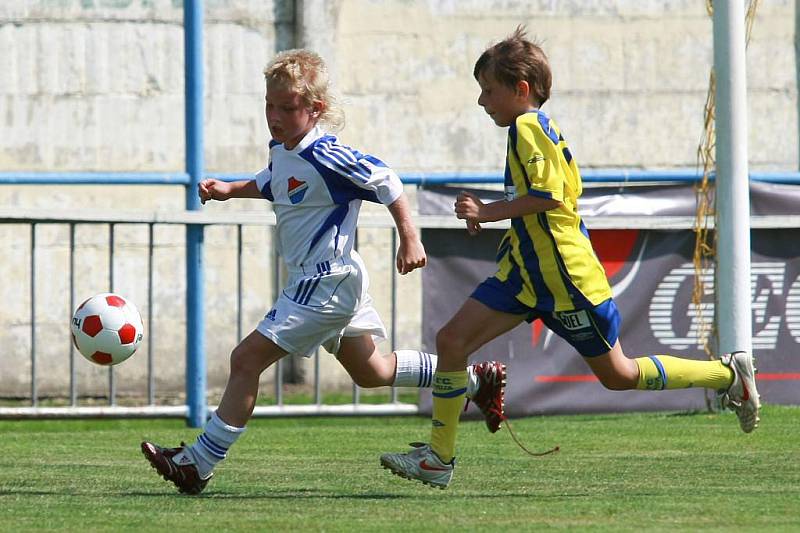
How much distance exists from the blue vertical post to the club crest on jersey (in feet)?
10.1

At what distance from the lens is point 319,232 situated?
17.8 feet

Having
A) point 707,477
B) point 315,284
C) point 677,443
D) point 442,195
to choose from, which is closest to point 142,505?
point 315,284

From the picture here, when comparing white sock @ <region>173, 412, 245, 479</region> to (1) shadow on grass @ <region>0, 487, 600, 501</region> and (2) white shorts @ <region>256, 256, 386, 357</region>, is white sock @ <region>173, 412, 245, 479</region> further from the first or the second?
(2) white shorts @ <region>256, 256, 386, 357</region>

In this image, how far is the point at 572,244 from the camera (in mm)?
5363

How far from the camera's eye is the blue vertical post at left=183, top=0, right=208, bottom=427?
849 cm

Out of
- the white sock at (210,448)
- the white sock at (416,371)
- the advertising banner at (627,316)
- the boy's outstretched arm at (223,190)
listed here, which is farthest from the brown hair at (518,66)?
the advertising banner at (627,316)

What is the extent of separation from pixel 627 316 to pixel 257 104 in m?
4.02

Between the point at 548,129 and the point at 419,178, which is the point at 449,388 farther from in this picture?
the point at 419,178

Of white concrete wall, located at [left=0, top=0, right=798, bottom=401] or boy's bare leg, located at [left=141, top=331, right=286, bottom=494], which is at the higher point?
white concrete wall, located at [left=0, top=0, right=798, bottom=401]

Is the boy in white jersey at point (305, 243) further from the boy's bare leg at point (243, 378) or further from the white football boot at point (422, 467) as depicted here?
the white football boot at point (422, 467)

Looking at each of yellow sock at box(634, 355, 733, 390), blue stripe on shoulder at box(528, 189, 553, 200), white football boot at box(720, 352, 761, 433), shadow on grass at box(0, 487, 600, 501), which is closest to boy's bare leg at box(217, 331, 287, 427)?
shadow on grass at box(0, 487, 600, 501)

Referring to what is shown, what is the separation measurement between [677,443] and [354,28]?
572 cm

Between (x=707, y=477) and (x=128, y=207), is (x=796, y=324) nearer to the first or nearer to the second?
(x=707, y=477)

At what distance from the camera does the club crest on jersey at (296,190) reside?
17.9 ft
